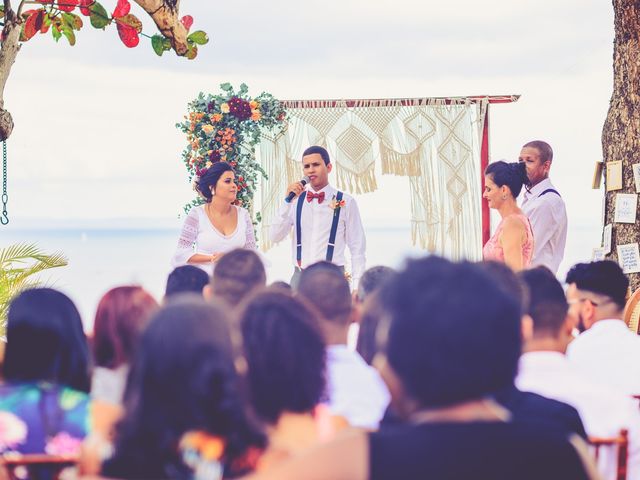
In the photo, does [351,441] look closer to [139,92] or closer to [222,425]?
[222,425]

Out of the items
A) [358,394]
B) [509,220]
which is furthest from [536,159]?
[358,394]

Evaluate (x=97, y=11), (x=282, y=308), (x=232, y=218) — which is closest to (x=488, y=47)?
(x=232, y=218)

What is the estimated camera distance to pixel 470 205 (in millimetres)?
7859

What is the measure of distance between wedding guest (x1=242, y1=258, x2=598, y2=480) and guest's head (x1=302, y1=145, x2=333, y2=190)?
5.10 meters

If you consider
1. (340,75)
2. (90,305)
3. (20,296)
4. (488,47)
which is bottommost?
(90,305)

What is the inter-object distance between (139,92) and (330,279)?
3037 centimetres

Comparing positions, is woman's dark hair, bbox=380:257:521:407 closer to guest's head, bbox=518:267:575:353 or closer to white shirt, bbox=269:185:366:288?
guest's head, bbox=518:267:575:353

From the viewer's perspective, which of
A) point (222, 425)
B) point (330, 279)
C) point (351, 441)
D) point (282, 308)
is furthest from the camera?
point (330, 279)

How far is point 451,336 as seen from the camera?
147 cm

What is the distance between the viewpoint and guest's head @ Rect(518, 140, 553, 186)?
5957 mm

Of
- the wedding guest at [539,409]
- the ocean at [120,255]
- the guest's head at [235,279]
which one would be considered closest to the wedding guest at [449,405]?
the wedding guest at [539,409]

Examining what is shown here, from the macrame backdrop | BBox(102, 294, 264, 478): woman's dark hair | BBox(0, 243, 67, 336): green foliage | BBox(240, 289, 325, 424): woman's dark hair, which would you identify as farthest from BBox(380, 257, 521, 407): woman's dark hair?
the macrame backdrop

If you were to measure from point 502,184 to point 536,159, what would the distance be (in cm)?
84

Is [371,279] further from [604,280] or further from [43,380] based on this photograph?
[43,380]
